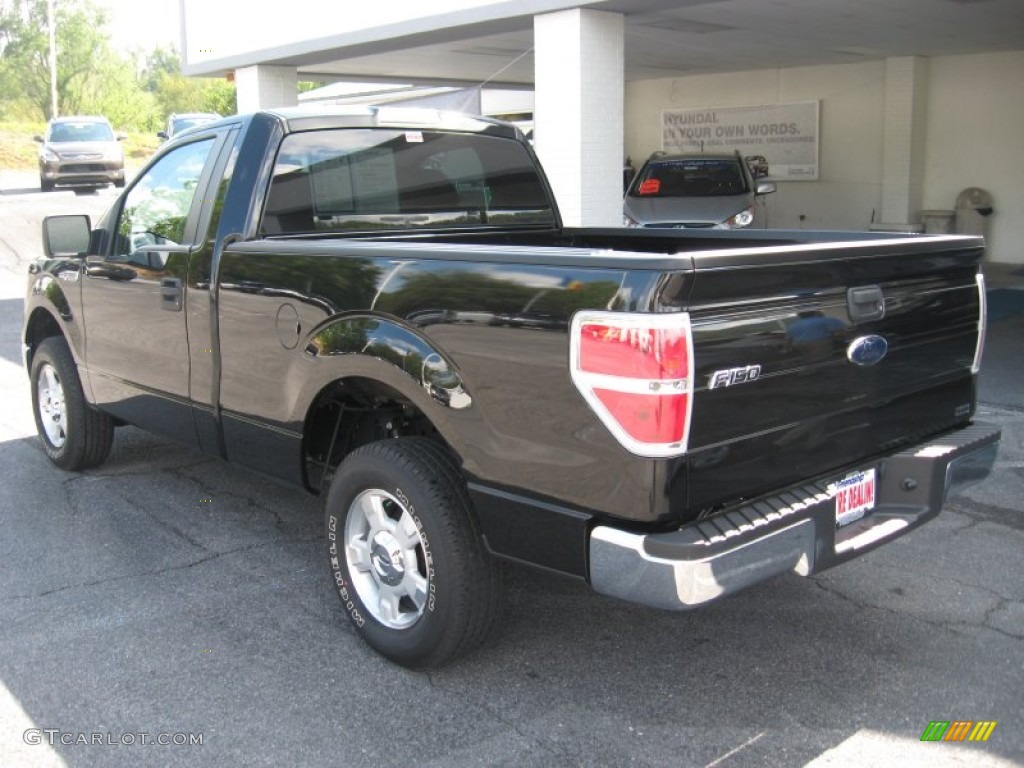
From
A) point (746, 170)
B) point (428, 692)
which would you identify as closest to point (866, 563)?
point (428, 692)

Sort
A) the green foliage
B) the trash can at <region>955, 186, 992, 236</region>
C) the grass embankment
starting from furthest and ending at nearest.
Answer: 1. the green foliage
2. the grass embankment
3. the trash can at <region>955, 186, 992, 236</region>

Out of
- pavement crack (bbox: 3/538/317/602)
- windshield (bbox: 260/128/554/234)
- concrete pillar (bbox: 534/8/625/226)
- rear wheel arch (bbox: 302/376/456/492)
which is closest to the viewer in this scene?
rear wheel arch (bbox: 302/376/456/492)

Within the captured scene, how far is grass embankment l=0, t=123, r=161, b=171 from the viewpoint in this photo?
38.1 m

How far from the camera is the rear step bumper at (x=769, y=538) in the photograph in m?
2.94

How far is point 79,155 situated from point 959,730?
2724 centimetres

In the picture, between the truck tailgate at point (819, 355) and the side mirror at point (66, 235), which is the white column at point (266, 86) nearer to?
the side mirror at point (66, 235)

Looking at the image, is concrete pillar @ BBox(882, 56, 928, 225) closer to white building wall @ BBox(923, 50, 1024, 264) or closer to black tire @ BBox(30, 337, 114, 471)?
white building wall @ BBox(923, 50, 1024, 264)

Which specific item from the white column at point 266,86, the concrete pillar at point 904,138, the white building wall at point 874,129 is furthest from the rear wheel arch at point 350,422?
the concrete pillar at point 904,138

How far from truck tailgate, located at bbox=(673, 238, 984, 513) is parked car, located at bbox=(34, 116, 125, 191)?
86.8 ft

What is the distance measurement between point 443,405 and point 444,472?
9.9 inches

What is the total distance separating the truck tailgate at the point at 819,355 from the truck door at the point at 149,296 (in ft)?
8.59

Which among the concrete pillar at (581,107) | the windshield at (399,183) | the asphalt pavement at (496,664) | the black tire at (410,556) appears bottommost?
the asphalt pavement at (496,664)

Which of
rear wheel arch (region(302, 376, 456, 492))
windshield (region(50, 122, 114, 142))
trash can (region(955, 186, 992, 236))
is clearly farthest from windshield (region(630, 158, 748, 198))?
windshield (region(50, 122, 114, 142))

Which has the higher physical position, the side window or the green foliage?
the green foliage
